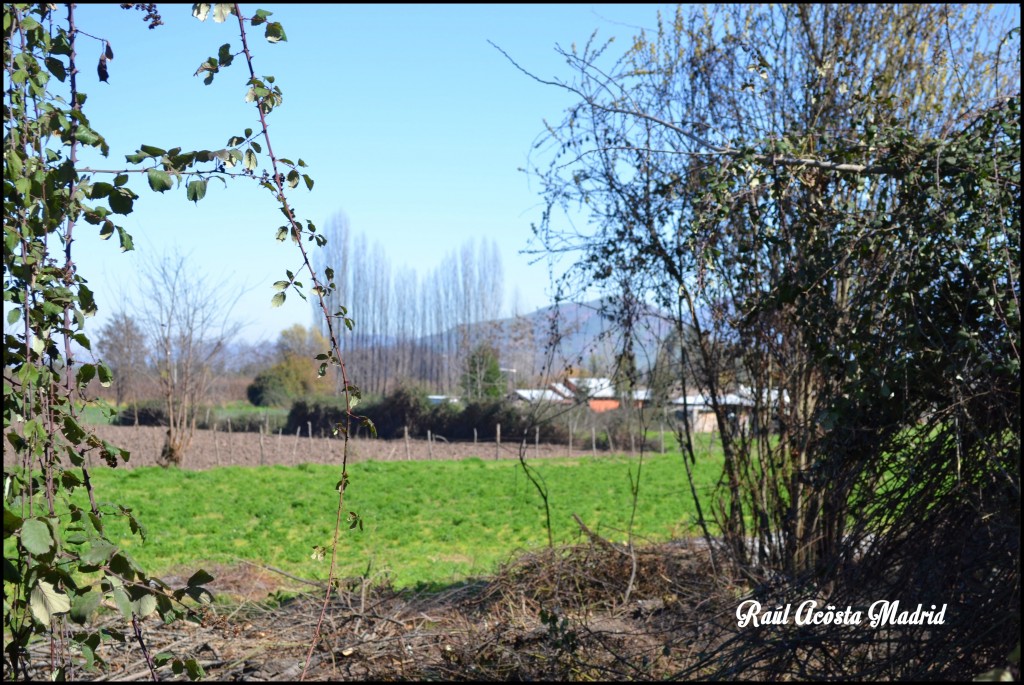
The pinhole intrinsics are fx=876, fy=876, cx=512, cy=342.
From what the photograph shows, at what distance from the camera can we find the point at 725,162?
190 inches

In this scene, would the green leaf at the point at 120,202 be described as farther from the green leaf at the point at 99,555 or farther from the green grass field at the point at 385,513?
the green grass field at the point at 385,513

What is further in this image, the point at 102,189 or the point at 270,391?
the point at 270,391

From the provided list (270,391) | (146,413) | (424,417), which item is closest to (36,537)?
(424,417)

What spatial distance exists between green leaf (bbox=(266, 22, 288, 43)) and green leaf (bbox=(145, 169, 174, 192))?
0.50 meters

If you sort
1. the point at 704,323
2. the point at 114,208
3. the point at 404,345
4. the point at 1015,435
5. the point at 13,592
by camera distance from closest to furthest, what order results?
1. the point at 114,208
2. the point at 13,592
3. the point at 1015,435
4. the point at 704,323
5. the point at 404,345

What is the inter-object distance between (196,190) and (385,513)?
10.2m

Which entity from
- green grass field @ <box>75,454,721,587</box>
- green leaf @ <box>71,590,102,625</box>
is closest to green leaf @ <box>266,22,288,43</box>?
green leaf @ <box>71,590,102,625</box>

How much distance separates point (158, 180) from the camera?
2.04m

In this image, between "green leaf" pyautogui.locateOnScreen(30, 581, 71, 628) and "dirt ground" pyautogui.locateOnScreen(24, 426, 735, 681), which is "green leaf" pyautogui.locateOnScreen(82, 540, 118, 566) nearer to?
"green leaf" pyautogui.locateOnScreen(30, 581, 71, 628)

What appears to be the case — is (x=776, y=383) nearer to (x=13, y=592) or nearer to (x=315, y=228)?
(x=315, y=228)

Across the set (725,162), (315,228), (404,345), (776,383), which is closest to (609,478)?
(776,383)

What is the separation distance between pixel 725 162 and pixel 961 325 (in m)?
1.55

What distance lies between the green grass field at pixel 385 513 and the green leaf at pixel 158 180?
4981 mm
